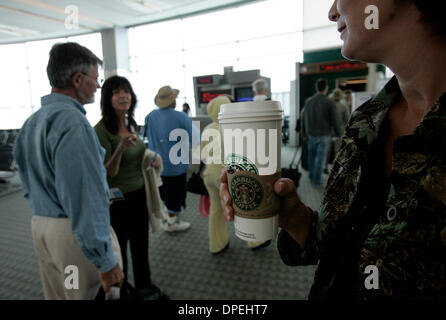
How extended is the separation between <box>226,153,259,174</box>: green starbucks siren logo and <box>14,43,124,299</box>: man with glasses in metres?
0.77

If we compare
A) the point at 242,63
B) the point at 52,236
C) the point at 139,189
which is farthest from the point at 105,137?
the point at 242,63

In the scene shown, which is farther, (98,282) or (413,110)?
(98,282)

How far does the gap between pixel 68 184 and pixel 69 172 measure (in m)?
0.05

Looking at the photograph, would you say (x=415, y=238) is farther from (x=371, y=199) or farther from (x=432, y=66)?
(x=432, y=66)

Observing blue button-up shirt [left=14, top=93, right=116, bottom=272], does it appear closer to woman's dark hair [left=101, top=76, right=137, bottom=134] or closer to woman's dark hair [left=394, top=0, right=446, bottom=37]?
woman's dark hair [left=101, top=76, right=137, bottom=134]

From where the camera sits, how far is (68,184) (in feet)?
3.42

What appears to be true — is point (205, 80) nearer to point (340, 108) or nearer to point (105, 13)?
point (340, 108)

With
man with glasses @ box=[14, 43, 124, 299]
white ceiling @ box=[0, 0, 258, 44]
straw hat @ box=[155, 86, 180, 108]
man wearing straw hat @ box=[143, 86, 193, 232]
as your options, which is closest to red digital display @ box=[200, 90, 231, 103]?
man wearing straw hat @ box=[143, 86, 193, 232]

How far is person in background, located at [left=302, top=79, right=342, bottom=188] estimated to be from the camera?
4484 mm

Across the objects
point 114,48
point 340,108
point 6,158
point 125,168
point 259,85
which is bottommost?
point 6,158

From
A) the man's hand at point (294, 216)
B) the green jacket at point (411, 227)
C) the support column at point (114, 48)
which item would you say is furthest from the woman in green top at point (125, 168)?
the support column at point (114, 48)

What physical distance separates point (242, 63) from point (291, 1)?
3.69 meters

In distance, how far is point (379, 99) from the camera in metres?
0.68

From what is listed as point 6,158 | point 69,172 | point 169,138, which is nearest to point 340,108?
point 169,138
